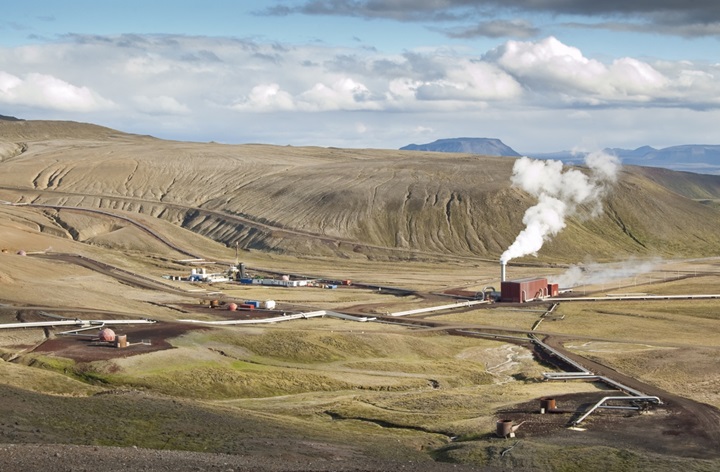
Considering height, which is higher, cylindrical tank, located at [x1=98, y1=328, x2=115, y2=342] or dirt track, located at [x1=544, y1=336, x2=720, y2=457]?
cylindrical tank, located at [x1=98, y1=328, x2=115, y2=342]

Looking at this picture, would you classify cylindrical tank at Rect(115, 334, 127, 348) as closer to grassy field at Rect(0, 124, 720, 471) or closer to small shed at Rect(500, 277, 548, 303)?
grassy field at Rect(0, 124, 720, 471)

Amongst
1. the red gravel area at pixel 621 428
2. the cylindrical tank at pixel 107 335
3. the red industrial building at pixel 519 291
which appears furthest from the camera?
the red industrial building at pixel 519 291

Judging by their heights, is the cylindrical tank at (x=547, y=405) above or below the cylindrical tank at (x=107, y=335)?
below

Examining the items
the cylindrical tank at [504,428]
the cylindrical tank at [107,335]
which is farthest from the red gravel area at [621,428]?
the cylindrical tank at [107,335]

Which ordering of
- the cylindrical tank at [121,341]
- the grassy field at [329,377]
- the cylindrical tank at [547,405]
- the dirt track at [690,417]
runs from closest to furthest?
1. the grassy field at [329,377]
2. the dirt track at [690,417]
3. the cylindrical tank at [547,405]
4. the cylindrical tank at [121,341]

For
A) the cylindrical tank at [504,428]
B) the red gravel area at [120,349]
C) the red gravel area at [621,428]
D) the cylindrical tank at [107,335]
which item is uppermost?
the cylindrical tank at [107,335]

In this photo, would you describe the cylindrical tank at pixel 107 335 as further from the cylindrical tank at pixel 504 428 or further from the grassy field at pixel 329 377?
the cylindrical tank at pixel 504 428

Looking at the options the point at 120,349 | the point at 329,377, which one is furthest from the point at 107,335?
the point at 329,377

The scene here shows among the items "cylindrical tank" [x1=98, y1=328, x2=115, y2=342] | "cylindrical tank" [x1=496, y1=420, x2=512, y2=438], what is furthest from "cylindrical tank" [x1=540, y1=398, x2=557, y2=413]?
"cylindrical tank" [x1=98, y1=328, x2=115, y2=342]

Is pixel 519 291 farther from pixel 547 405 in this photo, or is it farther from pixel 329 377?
pixel 547 405

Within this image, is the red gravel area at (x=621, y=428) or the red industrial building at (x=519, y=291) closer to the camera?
the red gravel area at (x=621, y=428)

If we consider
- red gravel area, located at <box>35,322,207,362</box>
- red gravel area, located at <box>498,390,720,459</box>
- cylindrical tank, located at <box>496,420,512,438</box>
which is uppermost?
red gravel area, located at <box>35,322,207,362</box>
